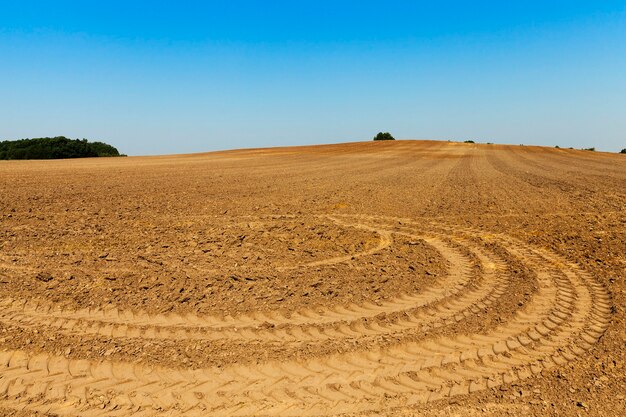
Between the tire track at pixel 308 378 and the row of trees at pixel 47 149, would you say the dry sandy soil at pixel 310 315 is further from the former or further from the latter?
the row of trees at pixel 47 149

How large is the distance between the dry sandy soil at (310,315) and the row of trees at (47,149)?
47.5 m

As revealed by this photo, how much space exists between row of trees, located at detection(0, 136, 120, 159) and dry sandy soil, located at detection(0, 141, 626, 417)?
156 ft

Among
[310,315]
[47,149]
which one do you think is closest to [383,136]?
[47,149]

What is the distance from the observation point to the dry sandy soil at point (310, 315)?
3.36 metres

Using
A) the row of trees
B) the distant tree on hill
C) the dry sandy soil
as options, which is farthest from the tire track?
the distant tree on hill

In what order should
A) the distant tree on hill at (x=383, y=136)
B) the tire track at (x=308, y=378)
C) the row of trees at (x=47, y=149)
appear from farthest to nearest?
the distant tree on hill at (x=383, y=136) < the row of trees at (x=47, y=149) < the tire track at (x=308, y=378)

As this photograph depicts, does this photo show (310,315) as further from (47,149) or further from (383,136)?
(383,136)

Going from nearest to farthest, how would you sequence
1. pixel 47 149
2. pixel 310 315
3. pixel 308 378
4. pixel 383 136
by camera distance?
pixel 308 378
pixel 310 315
pixel 47 149
pixel 383 136

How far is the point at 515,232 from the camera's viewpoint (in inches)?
345

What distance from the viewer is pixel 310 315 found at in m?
4.79

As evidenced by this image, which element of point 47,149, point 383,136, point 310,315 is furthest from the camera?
point 383,136

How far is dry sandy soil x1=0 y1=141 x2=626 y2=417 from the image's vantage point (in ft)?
11.0

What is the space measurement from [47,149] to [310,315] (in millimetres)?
56571

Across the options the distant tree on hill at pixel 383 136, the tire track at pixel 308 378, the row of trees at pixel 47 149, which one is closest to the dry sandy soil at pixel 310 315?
the tire track at pixel 308 378
